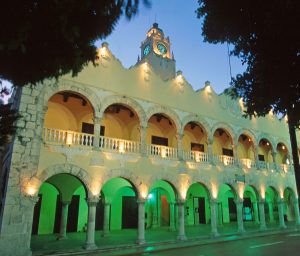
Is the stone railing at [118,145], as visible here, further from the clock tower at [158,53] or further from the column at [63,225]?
the clock tower at [158,53]

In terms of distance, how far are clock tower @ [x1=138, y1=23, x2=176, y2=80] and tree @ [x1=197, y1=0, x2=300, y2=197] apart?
2727 centimetres

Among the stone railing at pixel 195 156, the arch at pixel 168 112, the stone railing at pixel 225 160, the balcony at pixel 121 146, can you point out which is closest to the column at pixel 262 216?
the balcony at pixel 121 146

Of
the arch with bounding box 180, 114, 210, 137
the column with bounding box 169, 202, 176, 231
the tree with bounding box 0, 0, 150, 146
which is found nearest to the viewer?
the tree with bounding box 0, 0, 150, 146

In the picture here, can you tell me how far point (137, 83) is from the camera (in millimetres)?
15469

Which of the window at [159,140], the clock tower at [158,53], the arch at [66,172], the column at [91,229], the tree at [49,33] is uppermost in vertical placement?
the clock tower at [158,53]

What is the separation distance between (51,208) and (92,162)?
6.75 m

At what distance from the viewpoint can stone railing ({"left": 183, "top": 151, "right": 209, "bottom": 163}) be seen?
16.5 metres

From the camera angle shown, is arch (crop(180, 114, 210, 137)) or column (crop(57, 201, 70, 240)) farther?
arch (crop(180, 114, 210, 137))

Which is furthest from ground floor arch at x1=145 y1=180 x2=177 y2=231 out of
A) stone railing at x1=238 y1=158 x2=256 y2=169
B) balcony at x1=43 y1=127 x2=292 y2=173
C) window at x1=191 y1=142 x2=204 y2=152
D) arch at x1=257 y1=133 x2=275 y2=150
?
arch at x1=257 y1=133 x2=275 y2=150

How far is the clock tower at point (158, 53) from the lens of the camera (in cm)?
3706

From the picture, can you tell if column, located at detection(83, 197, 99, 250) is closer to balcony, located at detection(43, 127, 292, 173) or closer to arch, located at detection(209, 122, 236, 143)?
balcony, located at detection(43, 127, 292, 173)

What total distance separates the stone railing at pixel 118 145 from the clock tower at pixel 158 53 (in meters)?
21.7

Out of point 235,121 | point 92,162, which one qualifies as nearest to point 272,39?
point 92,162

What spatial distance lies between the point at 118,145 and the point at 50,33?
31.1 ft
